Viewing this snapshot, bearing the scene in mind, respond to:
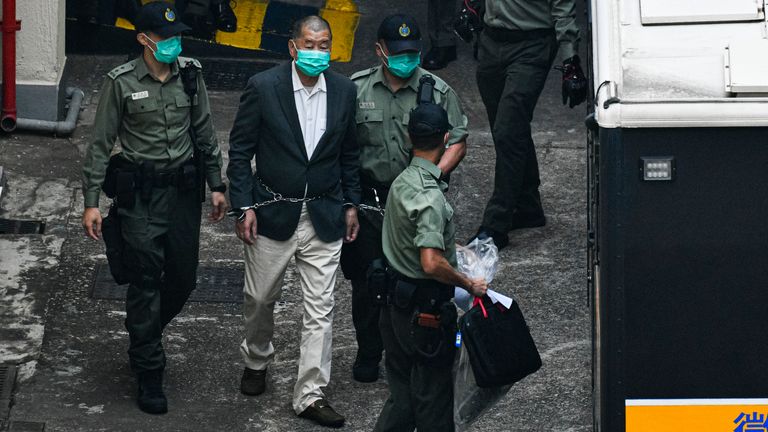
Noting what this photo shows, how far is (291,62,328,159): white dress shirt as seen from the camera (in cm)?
724

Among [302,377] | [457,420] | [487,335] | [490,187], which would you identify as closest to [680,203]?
[487,335]

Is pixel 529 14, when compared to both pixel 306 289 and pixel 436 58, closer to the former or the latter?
pixel 306 289

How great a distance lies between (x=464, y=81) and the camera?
484 inches

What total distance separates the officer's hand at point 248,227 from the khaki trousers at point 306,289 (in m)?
0.07

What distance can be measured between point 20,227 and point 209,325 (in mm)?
1844

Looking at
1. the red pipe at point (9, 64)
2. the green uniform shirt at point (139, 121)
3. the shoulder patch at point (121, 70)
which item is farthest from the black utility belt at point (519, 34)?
the red pipe at point (9, 64)

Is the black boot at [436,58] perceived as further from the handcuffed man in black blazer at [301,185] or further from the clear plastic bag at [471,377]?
the clear plastic bag at [471,377]

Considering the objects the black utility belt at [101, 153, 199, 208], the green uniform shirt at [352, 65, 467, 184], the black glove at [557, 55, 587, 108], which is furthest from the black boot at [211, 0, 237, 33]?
the black utility belt at [101, 153, 199, 208]

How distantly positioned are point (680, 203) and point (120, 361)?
3.96 meters

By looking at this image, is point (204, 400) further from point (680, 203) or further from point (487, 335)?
point (680, 203)

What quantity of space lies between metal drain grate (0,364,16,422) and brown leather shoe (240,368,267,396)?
1.17 meters

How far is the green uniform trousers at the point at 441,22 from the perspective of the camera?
39.9 feet

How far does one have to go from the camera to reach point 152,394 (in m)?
7.31

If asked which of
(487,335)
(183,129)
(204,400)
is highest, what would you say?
(183,129)
